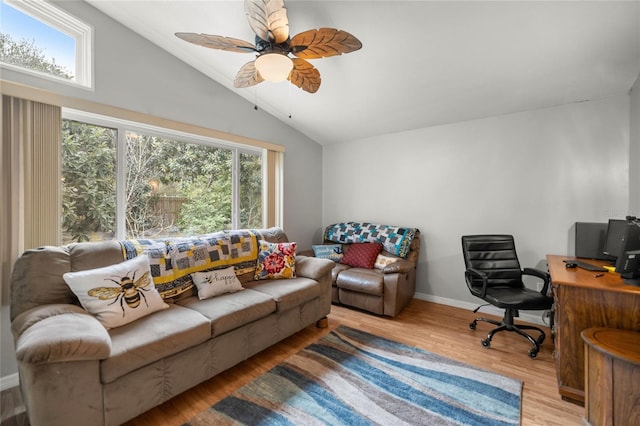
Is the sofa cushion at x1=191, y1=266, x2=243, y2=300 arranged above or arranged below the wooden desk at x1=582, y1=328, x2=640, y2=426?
above

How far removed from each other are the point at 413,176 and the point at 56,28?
374 cm

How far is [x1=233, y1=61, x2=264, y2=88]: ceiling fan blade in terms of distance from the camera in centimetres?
207

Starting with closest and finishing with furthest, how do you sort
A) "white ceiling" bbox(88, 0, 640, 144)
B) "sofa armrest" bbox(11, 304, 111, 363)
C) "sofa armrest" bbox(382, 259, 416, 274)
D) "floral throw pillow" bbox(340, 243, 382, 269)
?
"sofa armrest" bbox(11, 304, 111, 363), "white ceiling" bbox(88, 0, 640, 144), "sofa armrest" bbox(382, 259, 416, 274), "floral throw pillow" bbox(340, 243, 382, 269)

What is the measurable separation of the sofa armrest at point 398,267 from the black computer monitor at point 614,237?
1658 mm

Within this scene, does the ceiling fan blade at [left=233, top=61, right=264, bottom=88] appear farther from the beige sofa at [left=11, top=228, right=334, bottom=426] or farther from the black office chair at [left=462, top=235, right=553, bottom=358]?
the black office chair at [left=462, top=235, right=553, bottom=358]

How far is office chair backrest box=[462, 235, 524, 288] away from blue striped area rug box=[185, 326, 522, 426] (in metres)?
1.04

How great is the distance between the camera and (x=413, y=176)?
3.69 meters

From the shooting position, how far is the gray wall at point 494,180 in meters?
2.65

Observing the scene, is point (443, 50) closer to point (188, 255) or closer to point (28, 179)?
point (188, 255)

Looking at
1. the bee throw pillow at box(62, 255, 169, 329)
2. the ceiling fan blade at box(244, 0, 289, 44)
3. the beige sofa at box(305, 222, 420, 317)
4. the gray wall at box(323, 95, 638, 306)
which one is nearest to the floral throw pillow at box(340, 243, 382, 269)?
the beige sofa at box(305, 222, 420, 317)

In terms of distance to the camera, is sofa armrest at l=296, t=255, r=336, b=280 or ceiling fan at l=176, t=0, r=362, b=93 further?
sofa armrest at l=296, t=255, r=336, b=280

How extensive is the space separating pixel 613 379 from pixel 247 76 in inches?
113

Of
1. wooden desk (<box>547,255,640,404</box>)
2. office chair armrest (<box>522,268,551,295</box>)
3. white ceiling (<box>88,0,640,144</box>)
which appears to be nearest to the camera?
wooden desk (<box>547,255,640,404</box>)

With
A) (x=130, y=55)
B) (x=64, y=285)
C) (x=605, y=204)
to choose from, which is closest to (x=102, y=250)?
(x=64, y=285)
